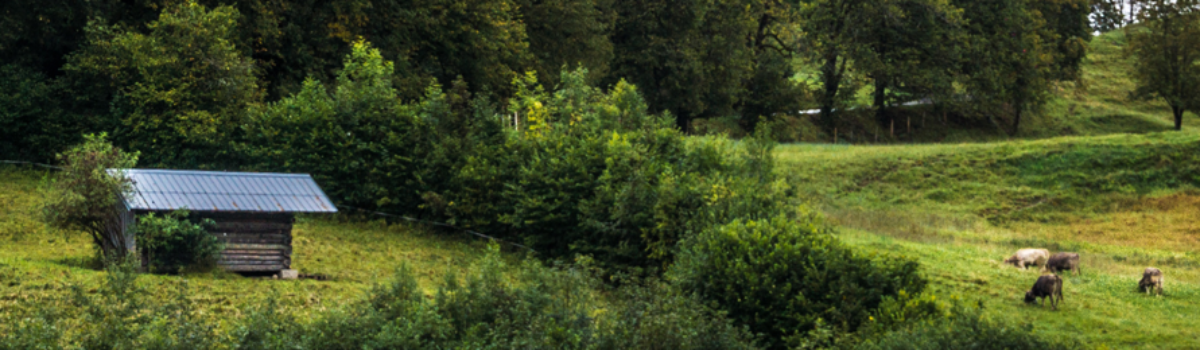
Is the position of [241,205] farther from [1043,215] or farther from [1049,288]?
[1043,215]

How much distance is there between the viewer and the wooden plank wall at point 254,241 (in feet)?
68.8

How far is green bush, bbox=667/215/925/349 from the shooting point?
1920 centimetres

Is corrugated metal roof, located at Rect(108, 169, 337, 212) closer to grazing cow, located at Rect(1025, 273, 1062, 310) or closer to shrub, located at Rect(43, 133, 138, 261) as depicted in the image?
shrub, located at Rect(43, 133, 138, 261)

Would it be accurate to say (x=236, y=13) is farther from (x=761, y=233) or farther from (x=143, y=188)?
(x=761, y=233)

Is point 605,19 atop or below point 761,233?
atop

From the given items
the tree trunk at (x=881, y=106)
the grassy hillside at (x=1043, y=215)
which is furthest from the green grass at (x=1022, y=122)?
the grassy hillside at (x=1043, y=215)

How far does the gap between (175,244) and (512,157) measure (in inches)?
465

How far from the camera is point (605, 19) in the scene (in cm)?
4956

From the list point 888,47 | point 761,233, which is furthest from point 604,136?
point 888,47

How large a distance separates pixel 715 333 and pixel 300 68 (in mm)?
23477

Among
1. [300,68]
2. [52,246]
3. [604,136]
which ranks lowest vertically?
[52,246]

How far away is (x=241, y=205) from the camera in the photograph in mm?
20750

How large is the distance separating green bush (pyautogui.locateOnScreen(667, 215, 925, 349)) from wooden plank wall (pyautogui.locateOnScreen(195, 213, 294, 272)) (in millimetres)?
7778

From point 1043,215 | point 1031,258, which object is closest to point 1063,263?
point 1031,258
